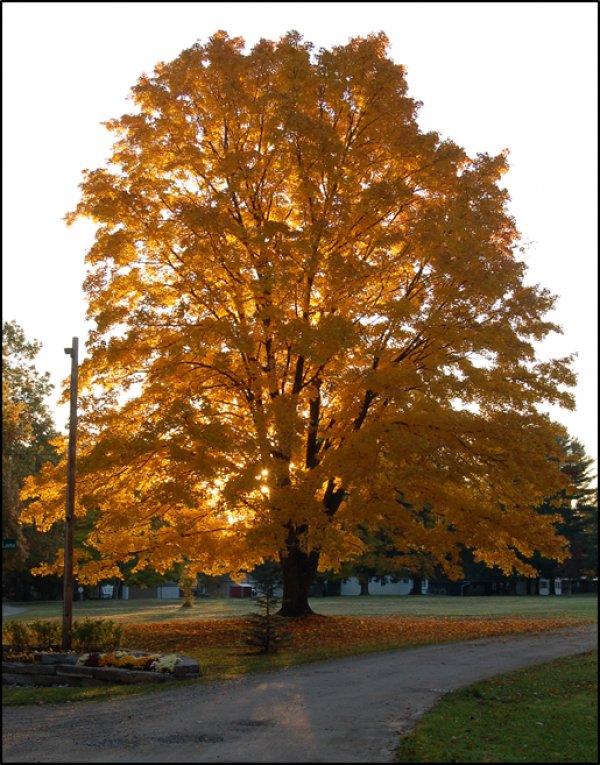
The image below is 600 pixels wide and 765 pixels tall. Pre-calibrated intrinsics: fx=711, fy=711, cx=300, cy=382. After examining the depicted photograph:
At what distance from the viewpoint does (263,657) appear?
534 inches

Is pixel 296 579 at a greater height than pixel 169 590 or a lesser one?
greater

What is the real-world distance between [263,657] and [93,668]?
312cm

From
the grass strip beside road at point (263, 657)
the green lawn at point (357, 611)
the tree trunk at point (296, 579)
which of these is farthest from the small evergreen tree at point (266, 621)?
the green lawn at point (357, 611)

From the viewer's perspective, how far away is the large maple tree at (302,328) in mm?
14961

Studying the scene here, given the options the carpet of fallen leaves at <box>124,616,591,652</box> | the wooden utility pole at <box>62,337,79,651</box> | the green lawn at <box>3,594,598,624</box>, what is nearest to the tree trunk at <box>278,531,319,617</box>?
the carpet of fallen leaves at <box>124,616,591,652</box>

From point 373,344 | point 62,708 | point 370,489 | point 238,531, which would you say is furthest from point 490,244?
point 62,708

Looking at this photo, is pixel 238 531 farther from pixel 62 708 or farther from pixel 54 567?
pixel 62 708

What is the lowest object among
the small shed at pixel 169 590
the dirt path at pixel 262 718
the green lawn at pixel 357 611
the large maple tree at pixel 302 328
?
the small shed at pixel 169 590

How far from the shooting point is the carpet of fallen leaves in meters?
15.5

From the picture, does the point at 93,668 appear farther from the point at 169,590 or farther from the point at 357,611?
the point at 169,590

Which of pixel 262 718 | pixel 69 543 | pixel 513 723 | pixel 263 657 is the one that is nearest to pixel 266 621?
pixel 263 657

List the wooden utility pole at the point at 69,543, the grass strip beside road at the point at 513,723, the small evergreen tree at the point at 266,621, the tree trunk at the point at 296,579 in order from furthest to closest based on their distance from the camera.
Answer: the tree trunk at the point at 296,579
the wooden utility pole at the point at 69,543
the small evergreen tree at the point at 266,621
the grass strip beside road at the point at 513,723

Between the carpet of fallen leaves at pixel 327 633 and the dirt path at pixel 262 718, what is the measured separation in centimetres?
302

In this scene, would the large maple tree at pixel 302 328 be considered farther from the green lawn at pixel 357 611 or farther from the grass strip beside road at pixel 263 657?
the green lawn at pixel 357 611
